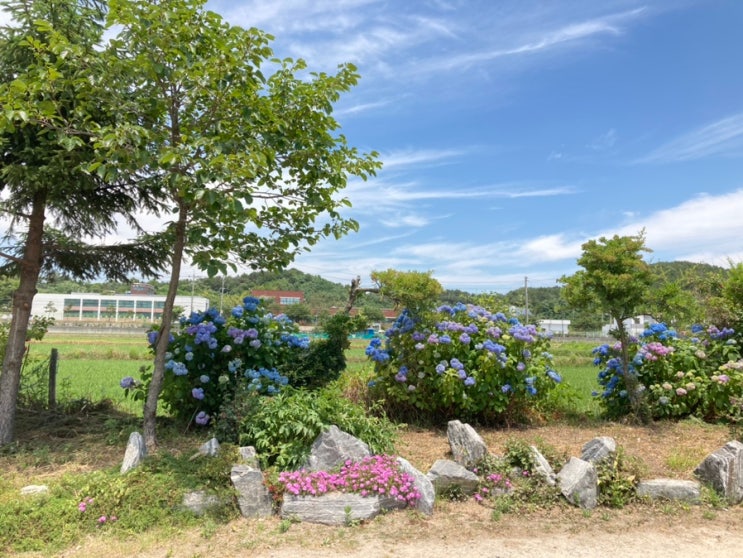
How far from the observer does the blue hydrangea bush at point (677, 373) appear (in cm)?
726

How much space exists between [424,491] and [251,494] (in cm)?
143

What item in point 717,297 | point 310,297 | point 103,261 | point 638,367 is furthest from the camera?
point 310,297

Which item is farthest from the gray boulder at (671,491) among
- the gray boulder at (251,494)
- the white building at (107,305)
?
the white building at (107,305)

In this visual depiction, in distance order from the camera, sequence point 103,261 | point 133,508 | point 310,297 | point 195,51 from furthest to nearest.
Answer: point 310,297 → point 103,261 → point 195,51 → point 133,508

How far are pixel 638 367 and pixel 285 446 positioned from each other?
19.1 ft

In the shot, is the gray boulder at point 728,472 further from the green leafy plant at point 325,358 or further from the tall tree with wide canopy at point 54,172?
the tall tree with wide canopy at point 54,172

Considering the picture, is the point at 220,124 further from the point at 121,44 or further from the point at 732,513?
the point at 732,513

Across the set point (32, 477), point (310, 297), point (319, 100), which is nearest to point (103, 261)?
point (32, 477)

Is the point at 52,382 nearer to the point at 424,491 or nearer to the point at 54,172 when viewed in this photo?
the point at 54,172

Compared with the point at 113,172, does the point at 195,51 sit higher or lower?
higher

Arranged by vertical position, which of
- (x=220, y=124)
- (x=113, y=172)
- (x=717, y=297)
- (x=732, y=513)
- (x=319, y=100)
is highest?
(x=319, y=100)

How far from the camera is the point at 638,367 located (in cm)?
768

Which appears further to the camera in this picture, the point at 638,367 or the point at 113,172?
the point at 638,367

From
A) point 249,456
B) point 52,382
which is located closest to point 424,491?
point 249,456
